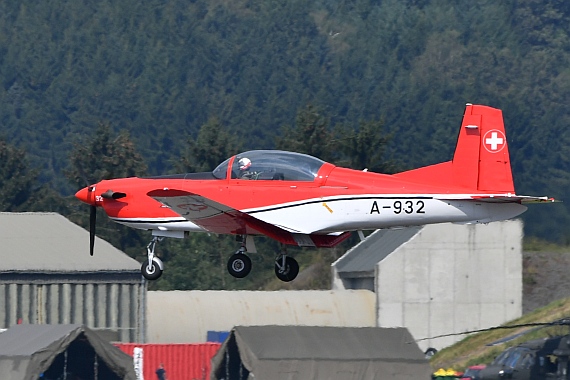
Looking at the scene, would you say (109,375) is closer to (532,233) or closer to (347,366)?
(347,366)

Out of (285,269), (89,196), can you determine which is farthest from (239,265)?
(89,196)

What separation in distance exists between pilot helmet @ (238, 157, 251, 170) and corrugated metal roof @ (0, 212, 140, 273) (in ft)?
44.3

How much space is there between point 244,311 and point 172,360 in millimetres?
6732

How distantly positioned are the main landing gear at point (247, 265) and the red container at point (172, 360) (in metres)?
8.56

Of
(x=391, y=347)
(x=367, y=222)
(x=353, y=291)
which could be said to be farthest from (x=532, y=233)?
(x=367, y=222)

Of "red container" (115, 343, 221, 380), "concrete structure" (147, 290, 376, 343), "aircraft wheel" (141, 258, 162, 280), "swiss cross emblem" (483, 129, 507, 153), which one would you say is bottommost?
"red container" (115, 343, 221, 380)

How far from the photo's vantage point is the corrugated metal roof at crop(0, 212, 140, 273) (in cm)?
3300

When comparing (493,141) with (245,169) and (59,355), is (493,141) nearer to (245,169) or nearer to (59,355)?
(245,169)

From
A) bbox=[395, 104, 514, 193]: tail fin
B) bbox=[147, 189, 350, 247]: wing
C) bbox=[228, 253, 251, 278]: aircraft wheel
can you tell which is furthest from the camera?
bbox=[228, 253, 251, 278]: aircraft wheel

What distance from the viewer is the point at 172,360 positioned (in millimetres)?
29609

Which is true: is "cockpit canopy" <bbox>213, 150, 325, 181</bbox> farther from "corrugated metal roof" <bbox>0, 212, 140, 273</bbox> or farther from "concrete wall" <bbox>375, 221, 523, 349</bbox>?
"concrete wall" <bbox>375, 221, 523, 349</bbox>

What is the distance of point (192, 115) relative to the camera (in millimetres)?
96250

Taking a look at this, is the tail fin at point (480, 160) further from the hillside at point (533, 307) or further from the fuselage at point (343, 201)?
the hillside at point (533, 307)

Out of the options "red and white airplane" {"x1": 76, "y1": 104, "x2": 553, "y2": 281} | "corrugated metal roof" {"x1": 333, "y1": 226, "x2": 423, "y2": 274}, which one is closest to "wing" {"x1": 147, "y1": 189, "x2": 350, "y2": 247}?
"red and white airplane" {"x1": 76, "y1": 104, "x2": 553, "y2": 281}
